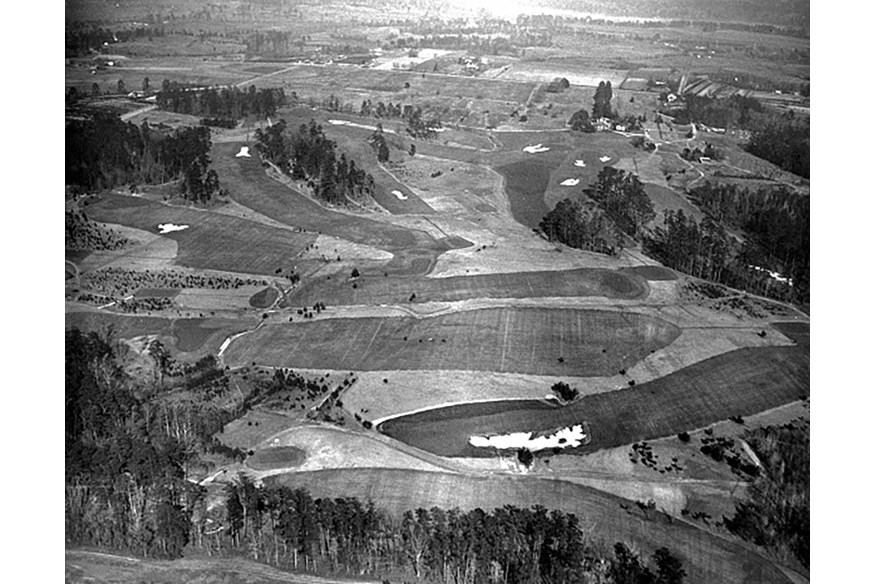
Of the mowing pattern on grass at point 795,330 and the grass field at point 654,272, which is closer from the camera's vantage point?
the mowing pattern on grass at point 795,330

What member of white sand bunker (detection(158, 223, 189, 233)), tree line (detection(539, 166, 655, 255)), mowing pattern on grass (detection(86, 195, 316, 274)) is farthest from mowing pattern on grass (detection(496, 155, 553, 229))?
white sand bunker (detection(158, 223, 189, 233))

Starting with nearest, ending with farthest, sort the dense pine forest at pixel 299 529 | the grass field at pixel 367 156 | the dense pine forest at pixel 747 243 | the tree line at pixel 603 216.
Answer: the dense pine forest at pixel 299 529, the dense pine forest at pixel 747 243, the tree line at pixel 603 216, the grass field at pixel 367 156

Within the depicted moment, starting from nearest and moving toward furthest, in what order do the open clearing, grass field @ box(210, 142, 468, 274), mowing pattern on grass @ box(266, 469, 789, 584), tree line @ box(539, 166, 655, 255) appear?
1. mowing pattern on grass @ box(266, 469, 789, 584)
2. the open clearing
3. grass field @ box(210, 142, 468, 274)
4. tree line @ box(539, 166, 655, 255)

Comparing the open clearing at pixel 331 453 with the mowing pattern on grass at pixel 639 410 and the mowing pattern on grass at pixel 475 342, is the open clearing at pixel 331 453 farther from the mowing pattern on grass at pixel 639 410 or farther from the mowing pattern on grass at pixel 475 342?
the mowing pattern on grass at pixel 475 342

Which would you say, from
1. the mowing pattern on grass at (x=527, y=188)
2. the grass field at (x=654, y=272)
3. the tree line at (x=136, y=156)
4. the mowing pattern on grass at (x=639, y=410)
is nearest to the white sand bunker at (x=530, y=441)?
the mowing pattern on grass at (x=639, y=410)

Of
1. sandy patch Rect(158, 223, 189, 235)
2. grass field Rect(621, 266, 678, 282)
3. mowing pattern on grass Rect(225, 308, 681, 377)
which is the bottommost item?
mowing pattern on grass Rect(225, 308, 681, 377)

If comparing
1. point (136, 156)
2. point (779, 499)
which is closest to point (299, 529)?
point (779, 499)

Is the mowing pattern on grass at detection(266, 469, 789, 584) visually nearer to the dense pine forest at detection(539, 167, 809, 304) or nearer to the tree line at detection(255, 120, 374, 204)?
the dense pine forest at detection(539, 167, 809, 304)
